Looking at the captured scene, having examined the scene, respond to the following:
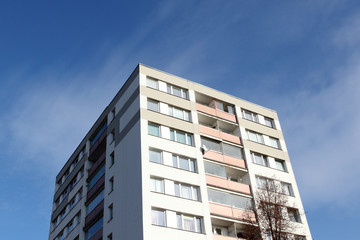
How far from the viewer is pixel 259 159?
41.6m

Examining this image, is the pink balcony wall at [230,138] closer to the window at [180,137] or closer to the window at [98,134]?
the window at [180,137]

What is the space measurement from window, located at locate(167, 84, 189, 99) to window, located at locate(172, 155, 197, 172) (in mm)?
7714

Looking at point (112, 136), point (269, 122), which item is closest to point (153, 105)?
point (112, 136)

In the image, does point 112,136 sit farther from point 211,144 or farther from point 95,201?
point 211,144

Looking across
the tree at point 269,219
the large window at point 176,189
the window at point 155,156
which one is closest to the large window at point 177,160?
the window at point 155,156

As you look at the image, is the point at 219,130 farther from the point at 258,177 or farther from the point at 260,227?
the point at 260,227

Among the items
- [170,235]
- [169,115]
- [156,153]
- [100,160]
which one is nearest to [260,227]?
[170,235]

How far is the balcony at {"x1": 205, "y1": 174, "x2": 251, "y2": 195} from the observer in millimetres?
35912

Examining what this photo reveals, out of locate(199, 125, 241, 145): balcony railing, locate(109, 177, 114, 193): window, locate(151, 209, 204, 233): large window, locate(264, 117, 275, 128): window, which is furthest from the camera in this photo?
locate(264, 117, 275, 128): window

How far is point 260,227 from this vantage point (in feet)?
102

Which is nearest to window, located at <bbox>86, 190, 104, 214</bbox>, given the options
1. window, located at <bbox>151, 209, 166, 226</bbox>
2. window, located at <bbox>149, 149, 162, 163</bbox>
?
window, located at <bbox>149, 149, 162, 163</bbox>

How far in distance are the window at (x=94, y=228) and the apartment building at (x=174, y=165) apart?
4.7 inches

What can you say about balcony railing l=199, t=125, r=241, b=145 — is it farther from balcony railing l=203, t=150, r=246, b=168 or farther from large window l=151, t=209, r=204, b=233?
large window l=151, t=209, r=204, b=233

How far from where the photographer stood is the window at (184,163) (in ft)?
116
